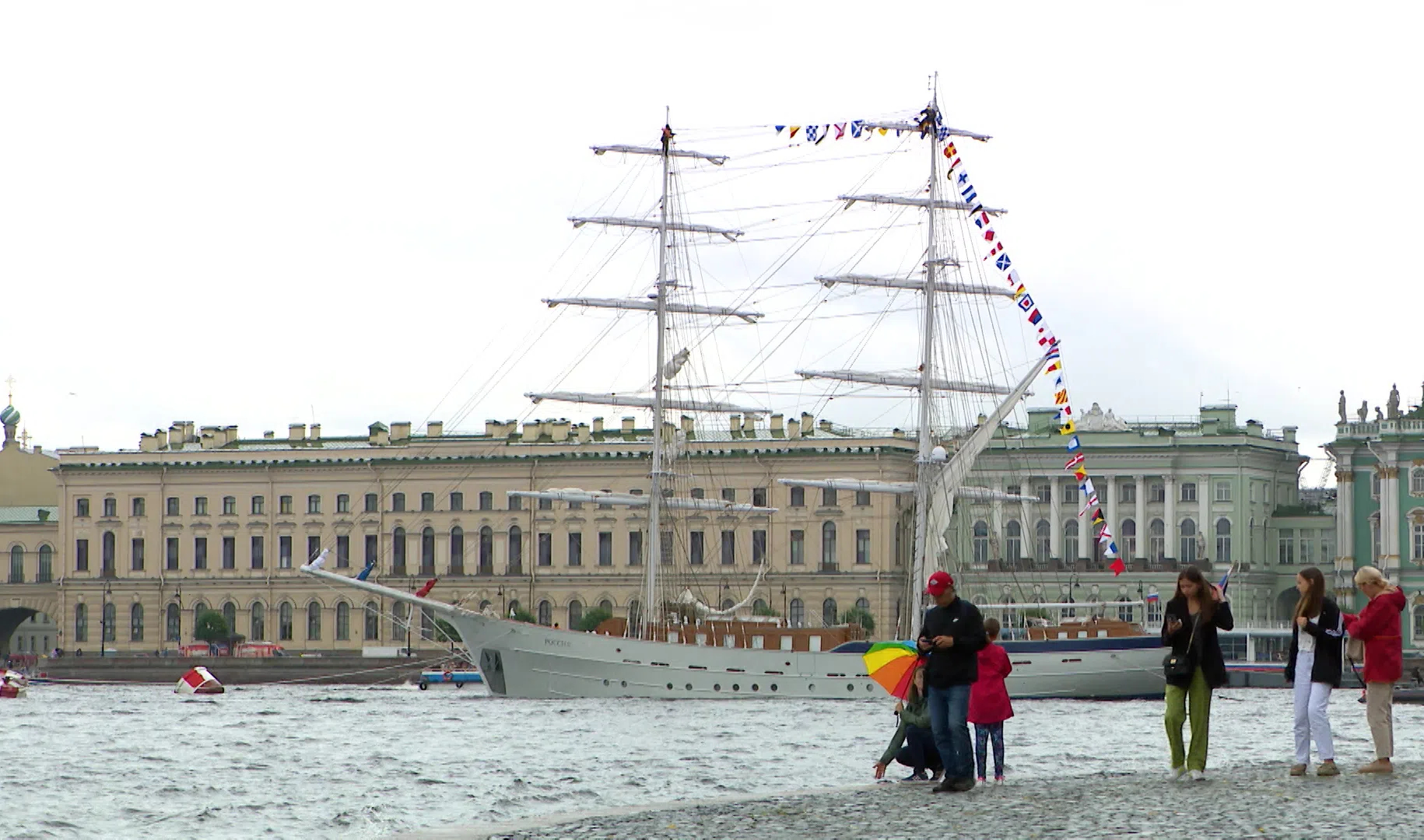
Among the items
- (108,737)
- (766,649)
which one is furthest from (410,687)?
(108,737)

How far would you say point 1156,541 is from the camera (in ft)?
414

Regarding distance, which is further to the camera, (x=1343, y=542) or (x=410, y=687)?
(x=1343, y=542)

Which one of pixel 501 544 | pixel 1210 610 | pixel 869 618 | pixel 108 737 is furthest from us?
pixel 501 544

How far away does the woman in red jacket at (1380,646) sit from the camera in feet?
77.8

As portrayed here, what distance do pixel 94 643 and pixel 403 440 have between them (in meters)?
19.6

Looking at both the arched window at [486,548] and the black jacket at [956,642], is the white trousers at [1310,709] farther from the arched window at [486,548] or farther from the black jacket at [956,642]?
the arched window at [486,548]

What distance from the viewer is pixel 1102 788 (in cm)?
2584

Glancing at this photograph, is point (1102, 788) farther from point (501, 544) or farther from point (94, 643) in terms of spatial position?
point (94, 643)

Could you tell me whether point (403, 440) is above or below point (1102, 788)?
above

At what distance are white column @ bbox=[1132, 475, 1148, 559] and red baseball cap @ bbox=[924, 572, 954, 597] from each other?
103271mm

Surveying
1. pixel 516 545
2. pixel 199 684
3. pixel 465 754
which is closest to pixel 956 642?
pixel 465 754

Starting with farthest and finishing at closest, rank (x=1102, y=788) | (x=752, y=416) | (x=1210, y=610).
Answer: (x=752, y=416)
(x=1102, y=788)
(x=1210, y=610)

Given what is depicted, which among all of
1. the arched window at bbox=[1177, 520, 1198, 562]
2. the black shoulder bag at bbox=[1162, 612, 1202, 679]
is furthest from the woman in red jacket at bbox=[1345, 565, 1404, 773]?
the arched window at bbox=[1177, 520, 1198, 562]

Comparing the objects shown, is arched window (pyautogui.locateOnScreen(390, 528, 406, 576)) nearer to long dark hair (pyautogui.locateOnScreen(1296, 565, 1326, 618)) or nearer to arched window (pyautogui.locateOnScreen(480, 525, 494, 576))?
arched window (pyautogui.locateOnScreen(480, 525, 494, 576))
